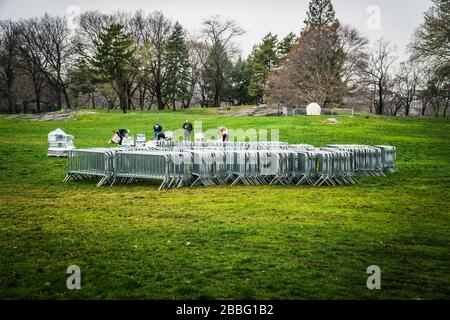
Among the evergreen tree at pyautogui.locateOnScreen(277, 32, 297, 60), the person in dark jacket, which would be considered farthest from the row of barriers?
the evergreen tree at pyautogui.locateOnScreen(277, 32, 297, 60)

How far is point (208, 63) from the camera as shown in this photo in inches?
3558

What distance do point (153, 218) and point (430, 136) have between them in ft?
106

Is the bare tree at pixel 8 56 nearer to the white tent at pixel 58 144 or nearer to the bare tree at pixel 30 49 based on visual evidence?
the bare tree at pixel 30 49

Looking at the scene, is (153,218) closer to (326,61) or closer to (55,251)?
(55,251)

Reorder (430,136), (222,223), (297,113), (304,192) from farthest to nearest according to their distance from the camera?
(297,113), (430,136), (304,192), (222,223)

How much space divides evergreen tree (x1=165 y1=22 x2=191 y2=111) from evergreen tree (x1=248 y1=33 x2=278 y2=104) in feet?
37.3

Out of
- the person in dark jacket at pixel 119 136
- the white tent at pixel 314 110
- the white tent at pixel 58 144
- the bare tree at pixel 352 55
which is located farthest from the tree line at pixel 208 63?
the white tent at pixel 58 144

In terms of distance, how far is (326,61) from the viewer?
2603 inches

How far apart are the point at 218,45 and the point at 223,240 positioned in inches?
3184

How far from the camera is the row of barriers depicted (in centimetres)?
1844

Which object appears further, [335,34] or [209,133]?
[335,34]

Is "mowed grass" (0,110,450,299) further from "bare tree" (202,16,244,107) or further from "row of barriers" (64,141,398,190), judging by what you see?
"bare tree" (202,16,244,107)

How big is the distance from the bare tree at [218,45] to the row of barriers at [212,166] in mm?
67928

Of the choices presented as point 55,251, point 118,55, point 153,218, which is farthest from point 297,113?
→ point 55,251
